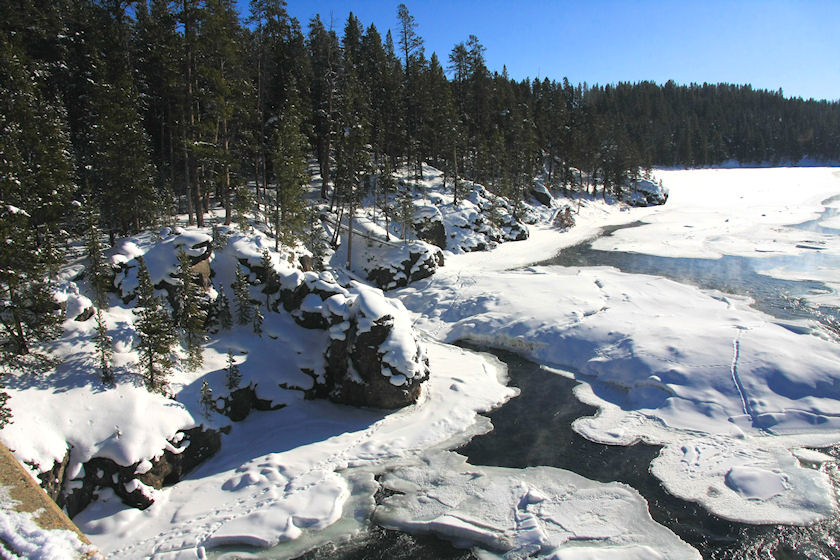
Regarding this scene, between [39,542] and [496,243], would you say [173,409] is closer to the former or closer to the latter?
[39,542]

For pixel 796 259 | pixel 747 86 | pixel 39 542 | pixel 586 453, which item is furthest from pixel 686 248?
pixel 747 86

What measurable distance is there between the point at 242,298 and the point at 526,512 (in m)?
14.6

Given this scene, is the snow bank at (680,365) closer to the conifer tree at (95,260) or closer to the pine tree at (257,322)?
the pine tree at (257,322)

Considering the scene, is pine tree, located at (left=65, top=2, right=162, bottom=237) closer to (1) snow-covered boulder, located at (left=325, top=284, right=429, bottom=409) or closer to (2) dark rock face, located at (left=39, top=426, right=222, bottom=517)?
(1) snow-covered boulder, located at (left=325, top=284, right=429, bottom=409)

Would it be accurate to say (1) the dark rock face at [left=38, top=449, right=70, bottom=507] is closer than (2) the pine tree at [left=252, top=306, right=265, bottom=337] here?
Yes

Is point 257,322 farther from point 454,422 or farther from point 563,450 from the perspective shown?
point 563,450

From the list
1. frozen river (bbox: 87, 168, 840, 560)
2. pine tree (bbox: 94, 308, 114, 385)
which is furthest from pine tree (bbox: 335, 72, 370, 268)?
pine tree (bbox: 94, 308, 114, 385)

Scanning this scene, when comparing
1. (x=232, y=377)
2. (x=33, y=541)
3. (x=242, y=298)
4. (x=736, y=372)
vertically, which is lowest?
(x=232, y=377)

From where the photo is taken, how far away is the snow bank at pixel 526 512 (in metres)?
11.4

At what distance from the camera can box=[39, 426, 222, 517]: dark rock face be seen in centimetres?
1214

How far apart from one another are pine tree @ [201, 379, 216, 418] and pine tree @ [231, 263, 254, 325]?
15.4ft

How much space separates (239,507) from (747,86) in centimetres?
21757

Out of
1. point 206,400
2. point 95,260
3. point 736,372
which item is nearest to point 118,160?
point 95,260

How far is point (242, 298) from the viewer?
20.7m
